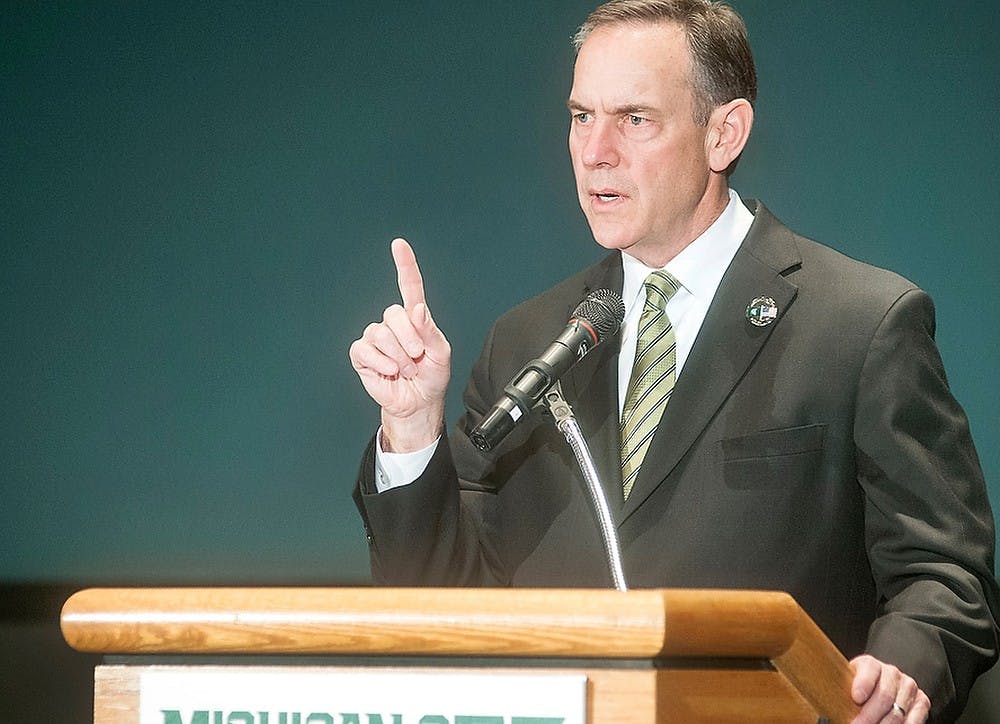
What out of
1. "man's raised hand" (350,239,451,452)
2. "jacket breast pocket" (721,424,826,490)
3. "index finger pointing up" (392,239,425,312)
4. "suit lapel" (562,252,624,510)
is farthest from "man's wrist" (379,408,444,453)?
"jacket breast pocket" (721,424,826,490)

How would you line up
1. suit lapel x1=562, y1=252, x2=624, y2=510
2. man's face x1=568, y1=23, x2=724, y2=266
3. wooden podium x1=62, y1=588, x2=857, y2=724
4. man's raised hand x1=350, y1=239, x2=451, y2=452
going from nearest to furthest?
wooden podium x1=62, y1=588, x2=857, y2=724 → man's raised hand x1=350, y1=239, x2=451, y2=452 → suit lapel x1=562, y1=252, x2=624, y2=510 → man's face x1=568, y1=23, x2=724, y2=266

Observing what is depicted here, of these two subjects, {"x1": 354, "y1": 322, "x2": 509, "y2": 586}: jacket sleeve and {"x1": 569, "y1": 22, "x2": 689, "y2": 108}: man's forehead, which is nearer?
{"x1": 354, "y1": 322, "x2": 509, "y2": 586}: jacket sleeve

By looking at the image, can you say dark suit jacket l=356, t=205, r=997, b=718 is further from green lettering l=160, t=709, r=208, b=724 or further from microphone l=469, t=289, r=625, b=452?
green lettering l=160, t=709, r=208, b=724

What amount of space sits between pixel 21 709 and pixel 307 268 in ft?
3.66

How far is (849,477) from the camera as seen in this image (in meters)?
1.67

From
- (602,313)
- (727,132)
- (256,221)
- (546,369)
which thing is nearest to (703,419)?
(602,313)

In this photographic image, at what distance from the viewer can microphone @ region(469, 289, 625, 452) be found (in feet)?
4.47

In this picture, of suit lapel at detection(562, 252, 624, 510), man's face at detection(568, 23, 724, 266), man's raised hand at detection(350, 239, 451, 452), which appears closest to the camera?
man's raised hand at detection(350, 239, 451, 452)

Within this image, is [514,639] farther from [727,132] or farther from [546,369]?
[727,132]

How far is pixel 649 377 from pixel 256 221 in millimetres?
1457

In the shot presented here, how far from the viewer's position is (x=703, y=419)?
1.70 m

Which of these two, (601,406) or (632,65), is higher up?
(632,65)

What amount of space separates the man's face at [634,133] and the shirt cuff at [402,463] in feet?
1.34

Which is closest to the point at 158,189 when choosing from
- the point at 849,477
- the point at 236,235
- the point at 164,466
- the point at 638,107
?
the point at 236,235
